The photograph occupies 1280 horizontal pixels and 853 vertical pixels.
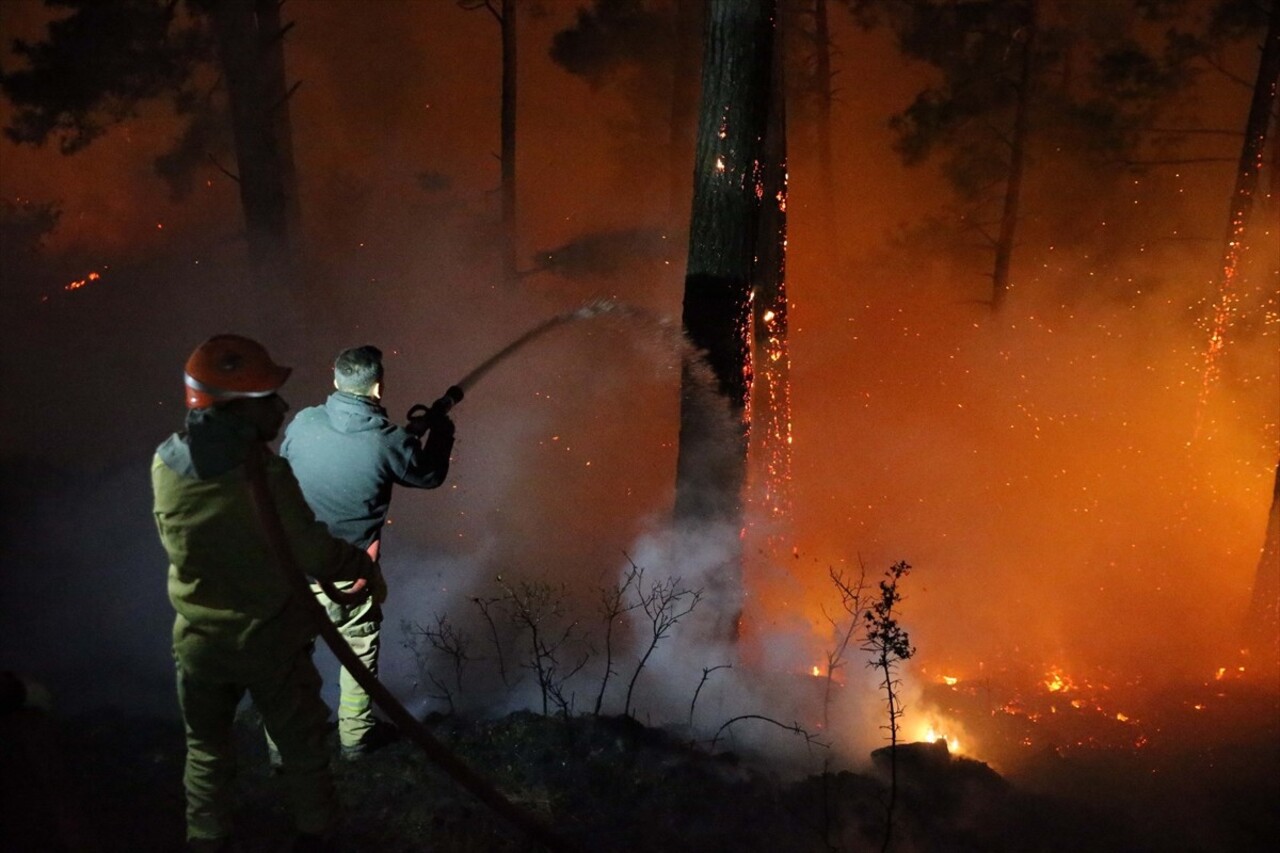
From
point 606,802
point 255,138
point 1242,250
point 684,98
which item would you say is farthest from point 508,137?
point 606,802

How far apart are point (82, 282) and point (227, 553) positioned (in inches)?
665

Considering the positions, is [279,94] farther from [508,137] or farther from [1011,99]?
[1011,99]

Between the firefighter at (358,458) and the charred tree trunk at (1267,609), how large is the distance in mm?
8352

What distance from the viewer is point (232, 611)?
3.18 meters

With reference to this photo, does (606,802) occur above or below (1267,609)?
below

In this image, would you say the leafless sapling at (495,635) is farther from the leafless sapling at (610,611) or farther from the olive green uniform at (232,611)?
the olive green uniform at (232,611)

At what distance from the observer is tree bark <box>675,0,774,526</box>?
19.7 feet

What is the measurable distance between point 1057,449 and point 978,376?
207cm

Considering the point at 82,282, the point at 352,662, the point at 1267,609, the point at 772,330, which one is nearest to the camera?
the point at 352,662

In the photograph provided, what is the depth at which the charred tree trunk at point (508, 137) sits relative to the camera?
1534cm

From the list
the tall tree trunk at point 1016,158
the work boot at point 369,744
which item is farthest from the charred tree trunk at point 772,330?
the tall tree trunk at point 1016,158

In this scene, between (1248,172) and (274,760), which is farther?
(1248,172)

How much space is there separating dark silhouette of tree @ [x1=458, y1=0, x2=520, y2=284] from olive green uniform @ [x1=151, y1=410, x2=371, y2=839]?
13.2 m

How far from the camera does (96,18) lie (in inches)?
479
